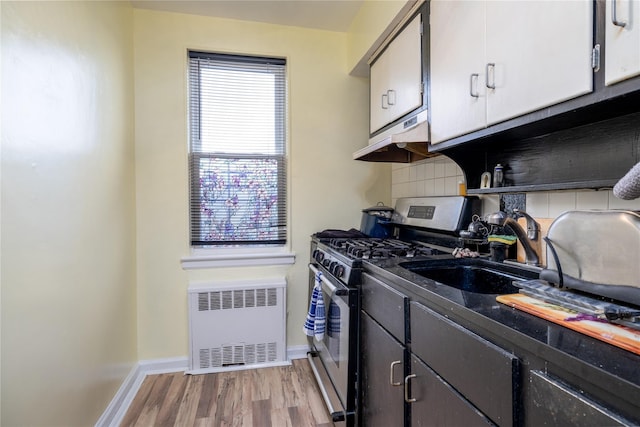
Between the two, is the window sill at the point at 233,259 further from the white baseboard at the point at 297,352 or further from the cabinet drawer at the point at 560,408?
the cabinet drawer at the point at 560,408

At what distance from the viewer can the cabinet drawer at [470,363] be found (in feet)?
2.25

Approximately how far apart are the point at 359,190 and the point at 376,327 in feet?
4.81

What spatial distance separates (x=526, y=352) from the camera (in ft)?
2.15

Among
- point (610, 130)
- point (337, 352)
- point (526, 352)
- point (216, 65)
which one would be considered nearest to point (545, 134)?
point (610, 130)

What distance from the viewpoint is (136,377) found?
2189 mm

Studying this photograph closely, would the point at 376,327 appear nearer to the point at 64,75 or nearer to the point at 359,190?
the point at 359,190

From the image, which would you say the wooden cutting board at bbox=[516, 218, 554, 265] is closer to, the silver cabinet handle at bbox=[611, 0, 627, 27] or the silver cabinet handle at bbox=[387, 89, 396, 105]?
the silver cabinet handle at bbox=[611, 0, 627, 27]

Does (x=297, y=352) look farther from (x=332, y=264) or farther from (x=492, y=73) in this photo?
(x=492, y=73)

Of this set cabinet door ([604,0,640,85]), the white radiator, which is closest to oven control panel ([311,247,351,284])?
the white radiator

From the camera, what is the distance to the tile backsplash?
1.08 meters

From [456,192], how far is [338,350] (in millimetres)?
1082

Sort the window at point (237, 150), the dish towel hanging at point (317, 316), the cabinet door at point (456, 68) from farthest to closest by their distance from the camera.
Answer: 1. the window at point (237, 150)
2. the dish towel hanging at point (317, 316)
3. the cabinet door at point (456, 68)

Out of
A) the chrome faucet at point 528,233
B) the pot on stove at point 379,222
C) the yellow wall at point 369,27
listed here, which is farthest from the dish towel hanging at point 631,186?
the pot on stove at point 379,222

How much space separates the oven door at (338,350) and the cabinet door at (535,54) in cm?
100
